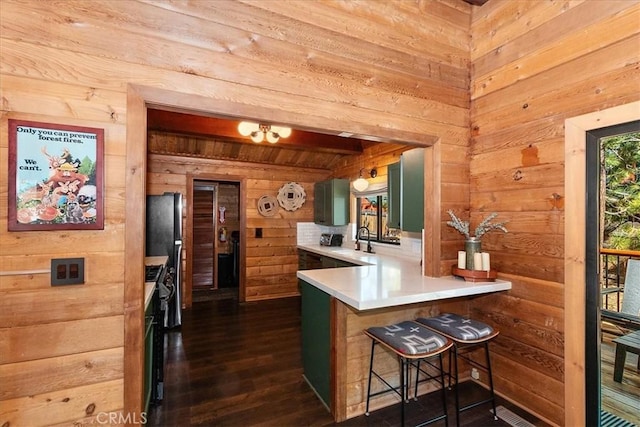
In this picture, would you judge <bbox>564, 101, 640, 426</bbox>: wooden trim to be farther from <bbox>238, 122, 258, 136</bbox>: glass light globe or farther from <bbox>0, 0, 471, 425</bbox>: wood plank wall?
<bbox>238, 122, 258, 136</bbox>: glass light globe

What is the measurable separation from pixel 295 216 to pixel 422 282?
3.39 meters

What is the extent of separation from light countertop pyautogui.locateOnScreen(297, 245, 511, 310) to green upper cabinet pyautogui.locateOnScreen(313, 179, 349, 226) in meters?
2.13

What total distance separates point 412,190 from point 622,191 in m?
→ 1.40

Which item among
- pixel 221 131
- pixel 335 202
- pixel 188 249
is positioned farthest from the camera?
pixel 335 202

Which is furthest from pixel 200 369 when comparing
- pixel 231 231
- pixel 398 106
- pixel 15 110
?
pixel 231 231

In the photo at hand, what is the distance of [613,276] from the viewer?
179 centimetres

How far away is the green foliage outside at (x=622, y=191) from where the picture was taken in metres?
1.68

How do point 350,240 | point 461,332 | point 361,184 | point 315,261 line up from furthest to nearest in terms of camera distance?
point 350,240, point 315,261, point 361,184, point 461,332

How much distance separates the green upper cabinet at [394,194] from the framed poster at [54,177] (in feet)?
8.94

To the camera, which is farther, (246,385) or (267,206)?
(267,206)

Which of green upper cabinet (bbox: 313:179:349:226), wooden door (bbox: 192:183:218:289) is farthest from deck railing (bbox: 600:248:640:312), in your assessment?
→ wooden door (bbox: 192:183:218:289)

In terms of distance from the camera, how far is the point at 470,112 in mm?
2496

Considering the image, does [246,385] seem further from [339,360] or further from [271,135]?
[271,135]

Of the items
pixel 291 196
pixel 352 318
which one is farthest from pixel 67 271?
pixel 291 196
